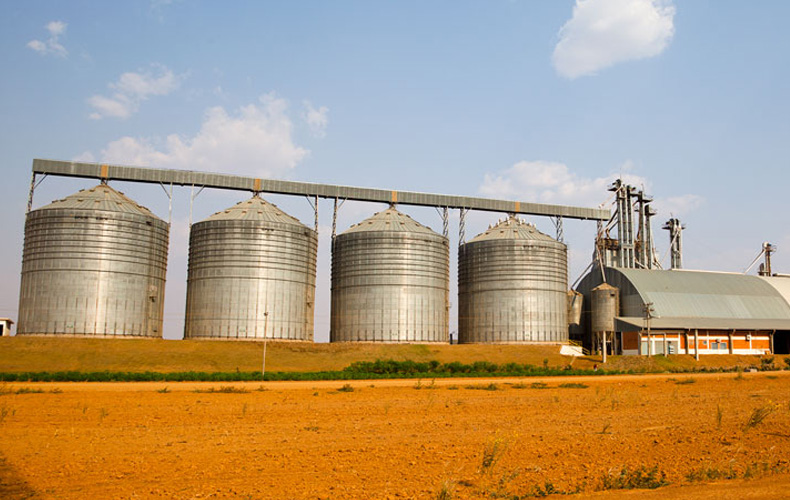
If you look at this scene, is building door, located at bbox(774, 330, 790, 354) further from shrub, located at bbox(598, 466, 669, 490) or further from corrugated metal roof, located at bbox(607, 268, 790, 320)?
shrub, located at bbox(598, 466, 669, 490)

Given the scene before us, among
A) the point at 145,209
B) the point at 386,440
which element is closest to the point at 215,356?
the point at 145,209

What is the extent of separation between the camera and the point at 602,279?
3339 inches

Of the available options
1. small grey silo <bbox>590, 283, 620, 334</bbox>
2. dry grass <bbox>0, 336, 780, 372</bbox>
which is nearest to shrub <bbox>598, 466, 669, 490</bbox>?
dry grass <bbox>0, 336, 780, 372</bbox>

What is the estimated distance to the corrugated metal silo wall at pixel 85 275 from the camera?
62.8m

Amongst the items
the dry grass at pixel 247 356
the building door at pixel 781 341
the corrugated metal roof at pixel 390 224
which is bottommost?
the dry grass at pixel 247 356

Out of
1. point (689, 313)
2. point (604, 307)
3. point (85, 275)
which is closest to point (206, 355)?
point (85, 275)

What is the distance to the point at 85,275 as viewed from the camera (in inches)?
2494

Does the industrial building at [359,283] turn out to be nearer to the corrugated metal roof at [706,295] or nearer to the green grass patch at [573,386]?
the corrugated metal roof at [706,295]

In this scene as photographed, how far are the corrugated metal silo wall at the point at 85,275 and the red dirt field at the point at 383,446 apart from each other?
115 ft

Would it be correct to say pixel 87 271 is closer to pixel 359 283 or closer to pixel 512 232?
pixel 359 283

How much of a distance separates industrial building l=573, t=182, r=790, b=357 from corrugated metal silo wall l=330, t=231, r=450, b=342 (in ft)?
61.6

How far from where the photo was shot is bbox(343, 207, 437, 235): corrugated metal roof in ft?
246

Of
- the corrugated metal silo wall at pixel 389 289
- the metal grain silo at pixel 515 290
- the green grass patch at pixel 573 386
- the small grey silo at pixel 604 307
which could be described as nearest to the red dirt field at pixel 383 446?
the green grass patch at pixel 573 386

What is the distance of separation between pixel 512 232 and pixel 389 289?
18266 mm
